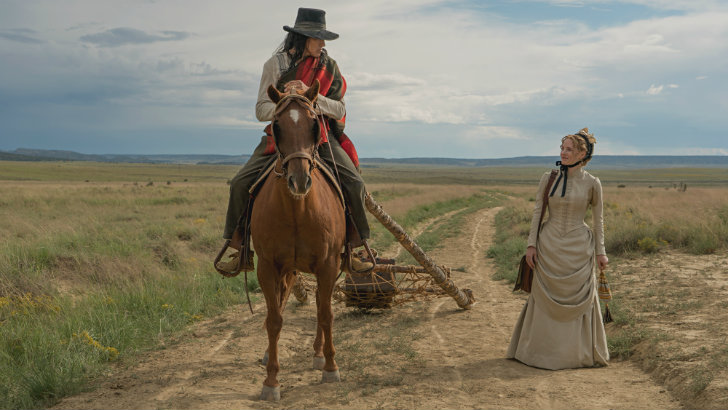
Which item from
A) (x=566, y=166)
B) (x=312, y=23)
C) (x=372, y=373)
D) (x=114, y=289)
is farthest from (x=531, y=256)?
(x=114, y=289)

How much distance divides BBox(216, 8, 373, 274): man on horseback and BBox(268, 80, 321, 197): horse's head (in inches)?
45.1

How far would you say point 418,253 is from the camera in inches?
335

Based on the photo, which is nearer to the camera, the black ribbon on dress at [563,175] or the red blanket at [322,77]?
the red blanket at [322,77]

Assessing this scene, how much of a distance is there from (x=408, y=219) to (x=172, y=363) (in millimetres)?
18968

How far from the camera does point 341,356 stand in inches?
272

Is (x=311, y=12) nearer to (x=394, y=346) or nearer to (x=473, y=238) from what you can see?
(x=394, y=346)

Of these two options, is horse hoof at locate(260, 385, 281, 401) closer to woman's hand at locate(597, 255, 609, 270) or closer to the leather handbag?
the leather handbag

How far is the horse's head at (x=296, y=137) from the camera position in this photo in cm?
443

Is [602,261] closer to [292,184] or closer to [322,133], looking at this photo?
[322,133]

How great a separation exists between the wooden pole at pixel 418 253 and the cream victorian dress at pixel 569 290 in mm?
2166

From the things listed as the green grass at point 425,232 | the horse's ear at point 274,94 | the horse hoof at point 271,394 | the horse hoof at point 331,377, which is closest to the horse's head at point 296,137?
the horse's ear at point 274,94

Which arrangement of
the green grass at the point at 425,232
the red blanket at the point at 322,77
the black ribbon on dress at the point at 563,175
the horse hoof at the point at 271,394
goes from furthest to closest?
the green grass at the point at 425,232, the black ribbon on dress at the point at 563,175, the red blanket at the point at 322,77, the horse hoof at the point at 271,394

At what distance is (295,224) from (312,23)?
2.41 meters

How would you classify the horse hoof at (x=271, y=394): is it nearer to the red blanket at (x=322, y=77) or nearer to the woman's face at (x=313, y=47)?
the red blanket at (x=322, y=77)
